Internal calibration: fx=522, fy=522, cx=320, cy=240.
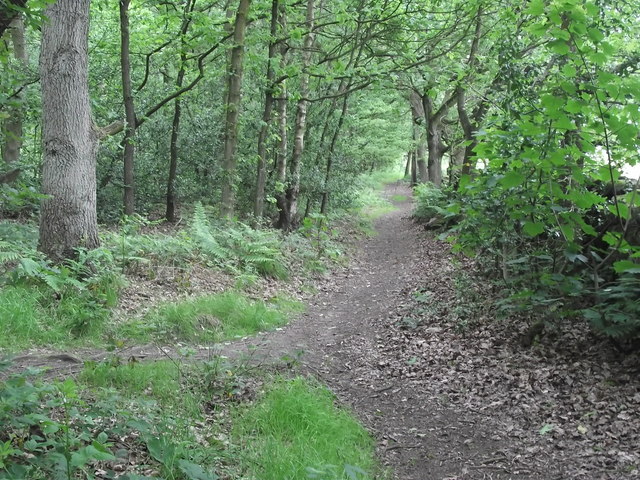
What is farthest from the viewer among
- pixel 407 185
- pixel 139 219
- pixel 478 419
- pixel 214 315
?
pixel 407 185

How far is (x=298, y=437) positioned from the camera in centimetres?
483

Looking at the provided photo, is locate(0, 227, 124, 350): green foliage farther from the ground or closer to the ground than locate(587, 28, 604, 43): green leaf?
closer to the ground

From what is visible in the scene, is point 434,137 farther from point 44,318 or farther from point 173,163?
point 44,318

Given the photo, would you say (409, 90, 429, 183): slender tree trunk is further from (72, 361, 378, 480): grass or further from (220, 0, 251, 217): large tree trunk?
(72, 361, 378, 480): grass

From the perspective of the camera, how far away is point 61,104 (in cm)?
734

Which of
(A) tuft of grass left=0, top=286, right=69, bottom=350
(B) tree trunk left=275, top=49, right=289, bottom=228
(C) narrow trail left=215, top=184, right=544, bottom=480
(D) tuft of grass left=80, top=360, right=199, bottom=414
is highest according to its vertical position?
(B) tree trunk left=275, top=49, right=289, bottom=228

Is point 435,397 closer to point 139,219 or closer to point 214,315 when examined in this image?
point 214,315

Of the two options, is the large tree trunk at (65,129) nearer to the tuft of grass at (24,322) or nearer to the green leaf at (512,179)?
the tuft of grass at (24,322)

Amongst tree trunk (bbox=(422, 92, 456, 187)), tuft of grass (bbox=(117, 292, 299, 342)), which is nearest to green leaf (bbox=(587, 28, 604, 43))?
tuft of grass (bbox=(117, 292, 299, 342))

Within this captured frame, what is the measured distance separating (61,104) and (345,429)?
5.84 meters

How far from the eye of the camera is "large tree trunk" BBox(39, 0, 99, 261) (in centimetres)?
726

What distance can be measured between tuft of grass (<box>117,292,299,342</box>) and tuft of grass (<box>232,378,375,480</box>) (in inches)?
78.0

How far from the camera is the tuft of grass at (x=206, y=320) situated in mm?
6996

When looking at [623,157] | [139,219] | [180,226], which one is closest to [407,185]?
[180,226]
